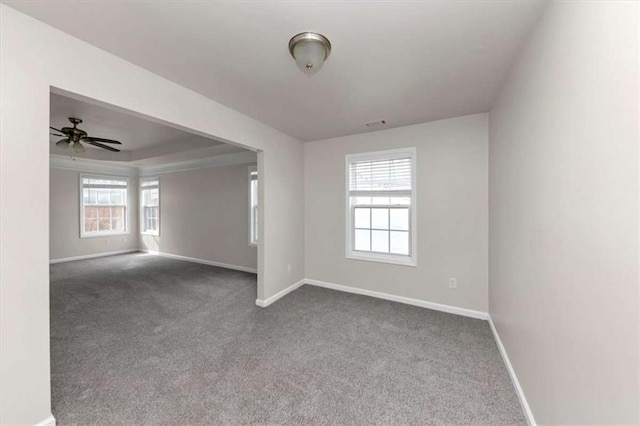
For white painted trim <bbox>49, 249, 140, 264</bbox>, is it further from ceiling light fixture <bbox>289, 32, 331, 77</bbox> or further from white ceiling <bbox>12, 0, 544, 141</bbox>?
ceiling light fixture <bbox>289, 32, 331, 77</bbox>

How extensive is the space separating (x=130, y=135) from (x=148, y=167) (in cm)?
289

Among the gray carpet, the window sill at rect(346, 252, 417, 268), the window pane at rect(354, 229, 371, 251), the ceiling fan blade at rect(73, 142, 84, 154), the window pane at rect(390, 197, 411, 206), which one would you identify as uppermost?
the ceiling fan blade at rect(73, 142, 84, 154)

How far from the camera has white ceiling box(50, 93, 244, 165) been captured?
3.35 meters

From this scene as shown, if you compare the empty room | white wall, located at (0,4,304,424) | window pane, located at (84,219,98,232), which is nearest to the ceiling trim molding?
window pane, located at (84,219,98,232)

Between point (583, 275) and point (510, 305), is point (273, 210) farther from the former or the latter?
point (583, 275)

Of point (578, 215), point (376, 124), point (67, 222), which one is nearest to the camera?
point (578, 215)

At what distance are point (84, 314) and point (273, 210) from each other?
8.74 feet

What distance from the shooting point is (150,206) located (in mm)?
7168

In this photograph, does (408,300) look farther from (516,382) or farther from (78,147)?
(78,147)

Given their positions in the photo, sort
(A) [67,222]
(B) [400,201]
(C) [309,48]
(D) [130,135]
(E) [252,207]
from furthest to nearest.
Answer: (A) [67,222], (E) [252,207], (D) [130,135], (B) [400,201], (C) [309,48]

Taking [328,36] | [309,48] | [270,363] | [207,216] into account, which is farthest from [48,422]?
[207,216]

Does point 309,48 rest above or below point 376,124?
below

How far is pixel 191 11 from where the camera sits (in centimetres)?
147

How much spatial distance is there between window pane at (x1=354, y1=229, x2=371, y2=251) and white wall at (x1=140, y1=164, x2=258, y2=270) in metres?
2.35
